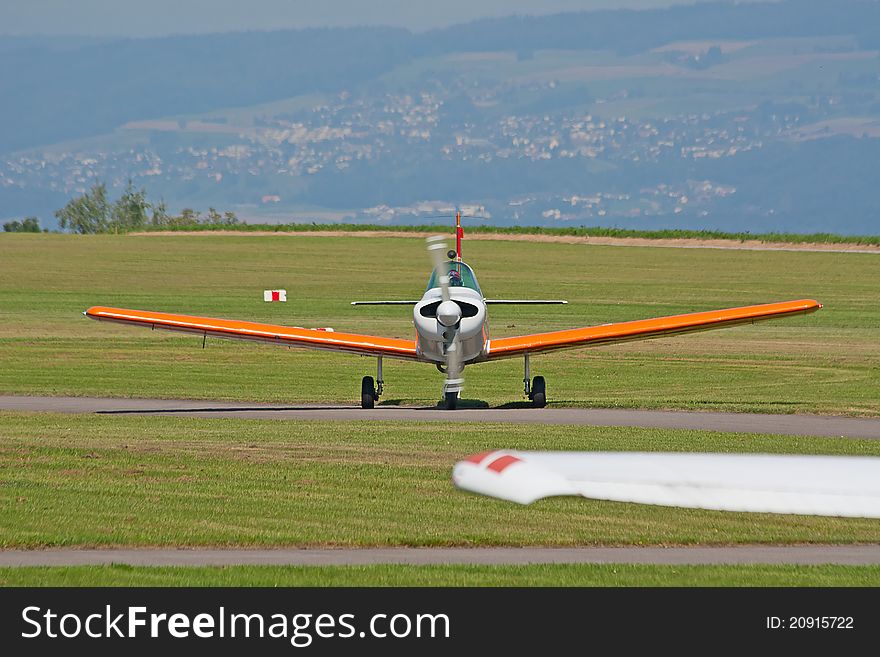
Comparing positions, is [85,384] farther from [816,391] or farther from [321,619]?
[321,619]

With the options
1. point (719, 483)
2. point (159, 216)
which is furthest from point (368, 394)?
point (159, 216)

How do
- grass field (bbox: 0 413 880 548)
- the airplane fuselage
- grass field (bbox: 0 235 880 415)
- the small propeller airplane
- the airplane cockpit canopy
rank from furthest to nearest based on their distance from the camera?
grass field (bbox: 0 235 880 415)
the airplane cockpit canopy
the small propeller airplane
the airplane fuselage
grass field (bbox: 0 413 880 548)

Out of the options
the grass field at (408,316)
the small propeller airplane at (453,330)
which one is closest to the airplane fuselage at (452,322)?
the small propeller airplane at (453,330)

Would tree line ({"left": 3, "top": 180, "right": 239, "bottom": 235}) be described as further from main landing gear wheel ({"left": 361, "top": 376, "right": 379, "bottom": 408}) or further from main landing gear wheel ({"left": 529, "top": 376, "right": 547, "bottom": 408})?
main landing gear wheel ({"left": 529, "top": 376, "right": 547, "bottom": 408})

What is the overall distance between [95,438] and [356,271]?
5373 cm

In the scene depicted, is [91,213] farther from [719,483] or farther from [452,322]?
[719,483]

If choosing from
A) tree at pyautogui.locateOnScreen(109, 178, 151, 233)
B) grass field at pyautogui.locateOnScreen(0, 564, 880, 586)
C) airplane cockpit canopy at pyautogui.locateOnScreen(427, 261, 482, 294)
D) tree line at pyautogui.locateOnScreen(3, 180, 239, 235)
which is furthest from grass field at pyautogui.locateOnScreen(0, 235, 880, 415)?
tree line at pyautogui.locateOnScreen(3, 180, 239, 235)

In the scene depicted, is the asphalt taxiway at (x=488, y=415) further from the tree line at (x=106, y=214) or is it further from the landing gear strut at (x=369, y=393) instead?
the tree line at (x=106, y=214)

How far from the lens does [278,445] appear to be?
17984mm

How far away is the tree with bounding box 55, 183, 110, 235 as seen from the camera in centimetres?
16100

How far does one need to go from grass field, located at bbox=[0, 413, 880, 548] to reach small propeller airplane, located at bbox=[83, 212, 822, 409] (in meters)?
Answer: 2.56

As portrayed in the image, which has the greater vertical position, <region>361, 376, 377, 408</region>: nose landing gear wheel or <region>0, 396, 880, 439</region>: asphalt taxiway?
<region>361, 376, 377, 408</region>: nose landing gear wheel

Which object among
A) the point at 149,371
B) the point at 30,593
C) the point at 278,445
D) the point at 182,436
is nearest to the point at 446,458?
the point at 278,445

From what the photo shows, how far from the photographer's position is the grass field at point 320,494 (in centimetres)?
1255
